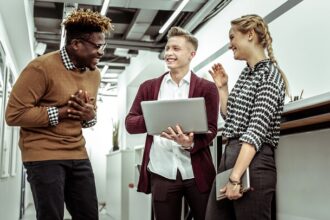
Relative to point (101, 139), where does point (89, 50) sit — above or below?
above

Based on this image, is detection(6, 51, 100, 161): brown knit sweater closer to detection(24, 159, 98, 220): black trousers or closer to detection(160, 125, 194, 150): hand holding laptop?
detection(24, 159, 98, 220): black trousers

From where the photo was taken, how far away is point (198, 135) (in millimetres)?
1931

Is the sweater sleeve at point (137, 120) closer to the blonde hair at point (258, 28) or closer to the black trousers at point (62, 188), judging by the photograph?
the black trousers at point (62, 188)

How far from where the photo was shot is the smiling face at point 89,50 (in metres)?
1.74

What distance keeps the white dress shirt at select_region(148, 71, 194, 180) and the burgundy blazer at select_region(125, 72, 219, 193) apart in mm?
26

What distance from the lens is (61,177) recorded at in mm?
1635

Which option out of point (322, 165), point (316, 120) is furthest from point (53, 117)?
point (322, 165)

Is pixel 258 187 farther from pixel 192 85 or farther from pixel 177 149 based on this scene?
pixel 192 85

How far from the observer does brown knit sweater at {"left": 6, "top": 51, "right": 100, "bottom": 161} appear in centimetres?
160

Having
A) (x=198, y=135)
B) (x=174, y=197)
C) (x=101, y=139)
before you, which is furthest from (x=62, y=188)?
(x=101, y=139)

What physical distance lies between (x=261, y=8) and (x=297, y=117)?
4.88 ft

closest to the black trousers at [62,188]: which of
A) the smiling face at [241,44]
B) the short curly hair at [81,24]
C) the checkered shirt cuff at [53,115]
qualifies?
the checkered shirt cuff at [53,115]

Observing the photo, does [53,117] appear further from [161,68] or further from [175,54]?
[161,68]

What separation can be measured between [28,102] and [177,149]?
2.33ft
